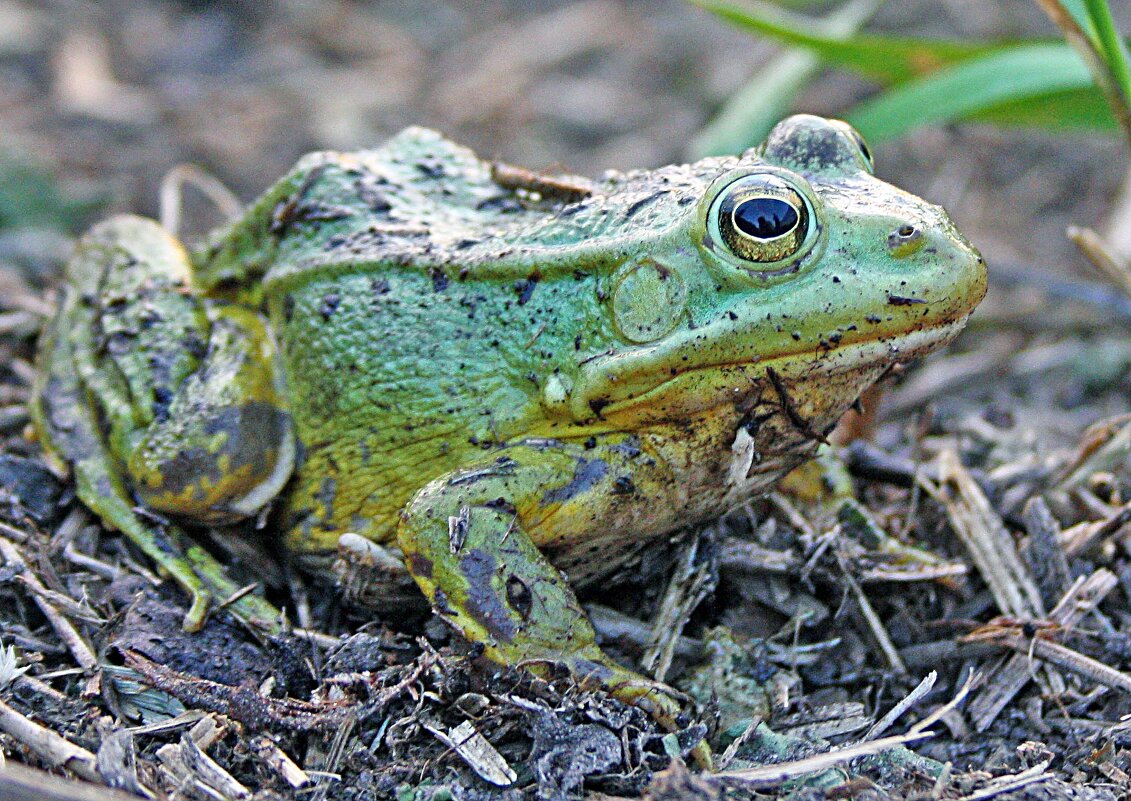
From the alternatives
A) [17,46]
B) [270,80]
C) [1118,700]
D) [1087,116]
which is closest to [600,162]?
[270,80]

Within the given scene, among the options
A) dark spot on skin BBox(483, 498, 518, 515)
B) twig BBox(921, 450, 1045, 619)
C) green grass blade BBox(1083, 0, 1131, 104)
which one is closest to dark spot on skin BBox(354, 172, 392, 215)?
dark spot on skin BBox(483, 498, 518, 515)

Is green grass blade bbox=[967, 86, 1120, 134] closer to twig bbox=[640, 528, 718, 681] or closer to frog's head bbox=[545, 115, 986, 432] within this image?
frog's head bbox=[545, 115, 986, 432]

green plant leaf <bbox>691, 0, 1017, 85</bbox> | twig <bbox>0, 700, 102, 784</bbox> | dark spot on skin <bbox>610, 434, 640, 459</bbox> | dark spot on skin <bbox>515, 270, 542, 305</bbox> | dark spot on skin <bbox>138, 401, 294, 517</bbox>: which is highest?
green plant leaf <bbox>691, 0, 1017, 85</bbox>

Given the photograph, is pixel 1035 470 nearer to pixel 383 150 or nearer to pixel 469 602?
pixel 469 602

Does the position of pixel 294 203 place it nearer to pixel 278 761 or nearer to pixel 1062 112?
pixel 278 761

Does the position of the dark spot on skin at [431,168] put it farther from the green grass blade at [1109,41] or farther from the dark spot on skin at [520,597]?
the green grass blade at [1109,41]

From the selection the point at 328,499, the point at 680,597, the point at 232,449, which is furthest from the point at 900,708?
the point at 232,449
